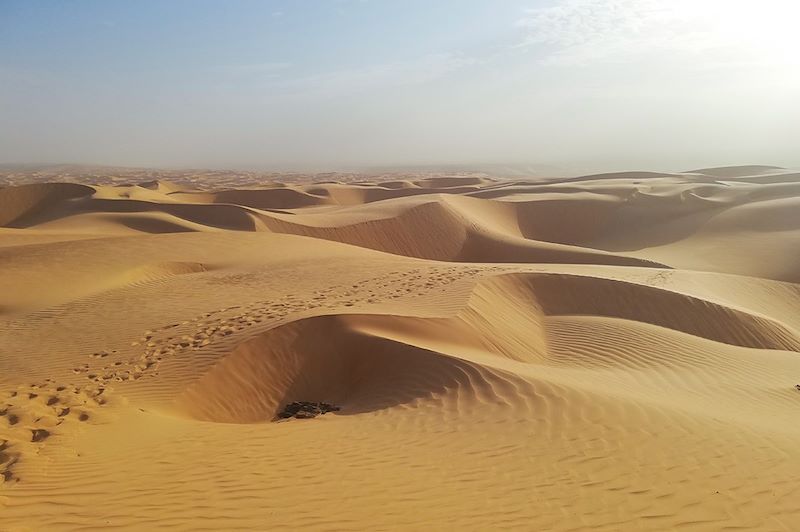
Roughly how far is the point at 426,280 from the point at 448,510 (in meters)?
8.78

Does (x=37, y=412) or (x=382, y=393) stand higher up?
(x=37, y=412)

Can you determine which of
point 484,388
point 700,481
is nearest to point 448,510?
point 700,481

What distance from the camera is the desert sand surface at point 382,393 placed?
438 centimetres

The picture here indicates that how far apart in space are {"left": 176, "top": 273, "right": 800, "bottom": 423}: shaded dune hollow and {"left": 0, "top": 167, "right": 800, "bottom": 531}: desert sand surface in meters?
0.04

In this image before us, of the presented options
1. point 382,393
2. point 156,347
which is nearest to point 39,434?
point 156,347

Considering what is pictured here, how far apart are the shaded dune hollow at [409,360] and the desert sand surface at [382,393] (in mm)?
38

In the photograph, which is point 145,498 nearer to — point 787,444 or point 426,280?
point 787,444

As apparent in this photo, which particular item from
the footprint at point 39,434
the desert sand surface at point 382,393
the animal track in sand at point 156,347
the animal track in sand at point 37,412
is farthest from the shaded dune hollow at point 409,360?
the footprint at point 39,434

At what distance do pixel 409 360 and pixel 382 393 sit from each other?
2.30 feet

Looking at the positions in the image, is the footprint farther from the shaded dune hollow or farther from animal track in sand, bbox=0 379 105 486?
the shaded dune hollow

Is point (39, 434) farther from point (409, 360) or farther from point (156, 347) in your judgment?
point (409, 360)

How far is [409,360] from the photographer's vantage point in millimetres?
7930

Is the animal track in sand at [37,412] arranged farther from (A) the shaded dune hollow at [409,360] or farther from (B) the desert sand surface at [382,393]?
(A) the shaded dune hollow at [409,360]

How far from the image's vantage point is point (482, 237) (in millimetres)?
26969
